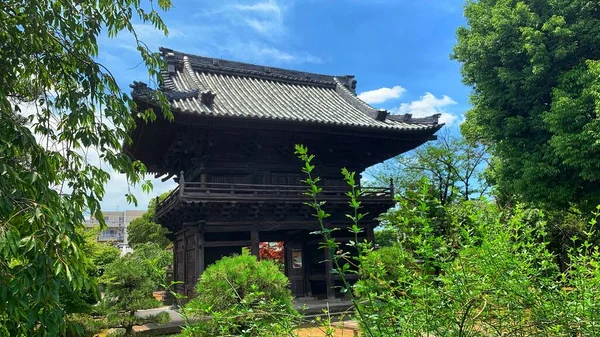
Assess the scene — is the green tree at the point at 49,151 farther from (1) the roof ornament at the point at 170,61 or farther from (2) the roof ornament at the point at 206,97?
(1) the roof ornament at the point at 170,61

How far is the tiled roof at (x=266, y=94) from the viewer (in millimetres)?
10695

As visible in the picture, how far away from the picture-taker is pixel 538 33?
1114 cm

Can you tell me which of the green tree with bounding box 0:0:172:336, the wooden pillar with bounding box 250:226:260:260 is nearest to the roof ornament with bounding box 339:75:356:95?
the wooden pillar with bounding box 250:226:260:260

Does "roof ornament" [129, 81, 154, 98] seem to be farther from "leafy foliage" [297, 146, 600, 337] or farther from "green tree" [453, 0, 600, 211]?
"green tree" [453, 0, 600, 211]

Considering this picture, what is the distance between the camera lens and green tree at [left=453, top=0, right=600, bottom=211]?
10.1 metres

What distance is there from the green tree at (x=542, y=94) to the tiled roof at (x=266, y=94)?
2.17 metres

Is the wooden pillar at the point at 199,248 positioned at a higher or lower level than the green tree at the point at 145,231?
lower

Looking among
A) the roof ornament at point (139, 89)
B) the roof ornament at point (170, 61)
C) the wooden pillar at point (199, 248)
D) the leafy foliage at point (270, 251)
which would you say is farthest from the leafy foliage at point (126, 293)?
the leafy foliage at point (270, 251)

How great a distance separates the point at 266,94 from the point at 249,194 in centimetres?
479

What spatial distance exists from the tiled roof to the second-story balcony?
1872mm

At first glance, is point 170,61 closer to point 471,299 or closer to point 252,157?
point 252,157

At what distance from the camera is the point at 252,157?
462 inches

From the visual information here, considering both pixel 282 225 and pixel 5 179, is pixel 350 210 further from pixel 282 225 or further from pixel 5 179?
pixel 5 179

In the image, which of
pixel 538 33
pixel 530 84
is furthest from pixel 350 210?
pixel 538 33
